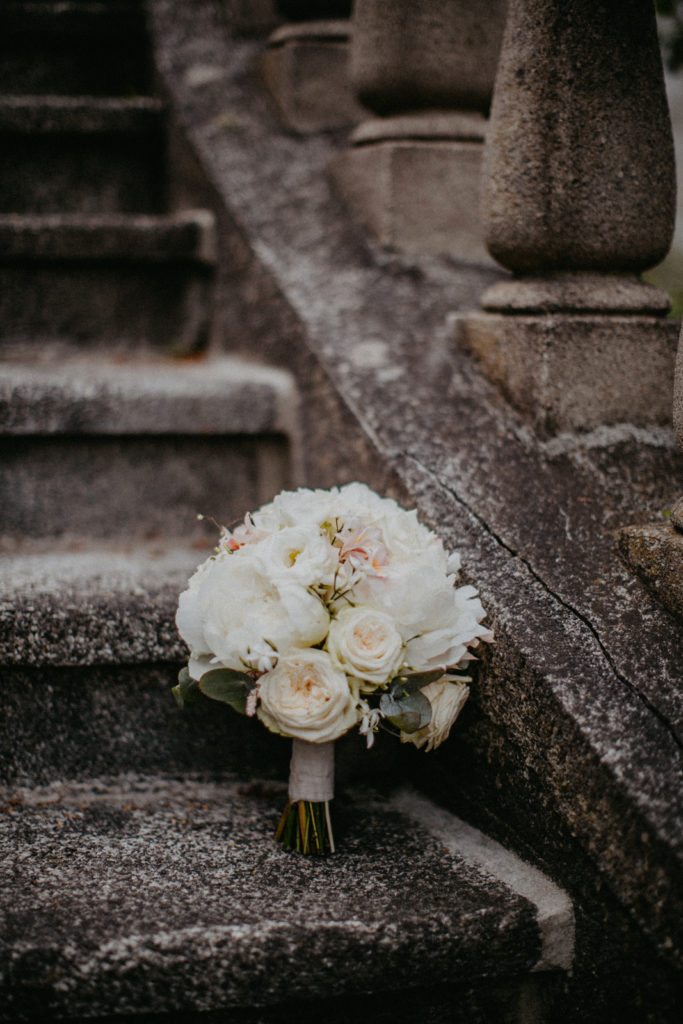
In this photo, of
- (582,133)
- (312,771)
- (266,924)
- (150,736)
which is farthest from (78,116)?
(266,924)

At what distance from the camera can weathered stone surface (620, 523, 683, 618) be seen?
125 cm

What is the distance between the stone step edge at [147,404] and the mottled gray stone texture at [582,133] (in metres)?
0.65

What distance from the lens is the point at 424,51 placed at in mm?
1983

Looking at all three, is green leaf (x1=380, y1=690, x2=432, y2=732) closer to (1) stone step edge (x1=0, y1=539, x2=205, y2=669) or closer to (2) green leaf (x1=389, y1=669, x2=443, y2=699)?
(2) green leaf (x1=389, y1=669, x2=443, y2=699)

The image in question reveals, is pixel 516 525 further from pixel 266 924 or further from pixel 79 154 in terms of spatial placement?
pixel 79 154

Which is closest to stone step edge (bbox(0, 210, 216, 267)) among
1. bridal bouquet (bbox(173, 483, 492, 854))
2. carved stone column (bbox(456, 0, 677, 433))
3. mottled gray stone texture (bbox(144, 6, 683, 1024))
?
mottled gray stone texture (bbox(144, 6, 683, 1024))

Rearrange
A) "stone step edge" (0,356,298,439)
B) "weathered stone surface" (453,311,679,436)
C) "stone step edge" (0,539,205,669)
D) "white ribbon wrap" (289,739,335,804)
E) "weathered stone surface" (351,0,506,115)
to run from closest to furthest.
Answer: "white ribbon wrap" (289,739,335,804), "stone step edge" (0,539,205,669), "weathered stone surface" (453,311,679,436), "stone step edge" (0,356,298,439), "weathered stone surface" (351,0,506,115)

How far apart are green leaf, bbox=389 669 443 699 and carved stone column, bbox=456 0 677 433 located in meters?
0.60

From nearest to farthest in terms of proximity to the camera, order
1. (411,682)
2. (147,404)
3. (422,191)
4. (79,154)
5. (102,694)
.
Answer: (411,682) < (102,694) < (147,404) < (422,191) < (79,154)

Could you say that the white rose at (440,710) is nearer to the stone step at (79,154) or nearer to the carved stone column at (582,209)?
the carved stone column at (582,209)

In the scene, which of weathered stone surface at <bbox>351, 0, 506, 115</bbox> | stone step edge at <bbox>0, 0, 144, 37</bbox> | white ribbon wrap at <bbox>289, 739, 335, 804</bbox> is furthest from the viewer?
stone step edge at <bbox>0, 0, 144, 37</bbox>

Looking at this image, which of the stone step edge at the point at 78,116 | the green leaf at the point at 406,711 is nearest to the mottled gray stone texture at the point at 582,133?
the green leaf at the point at 406,711

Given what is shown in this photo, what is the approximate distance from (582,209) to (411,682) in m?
0.91

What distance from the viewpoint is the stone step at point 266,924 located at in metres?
1.07
